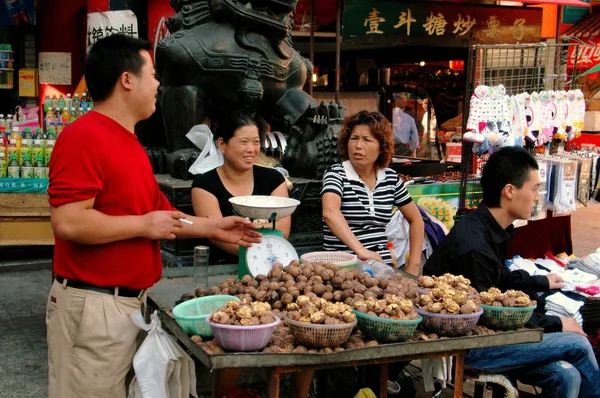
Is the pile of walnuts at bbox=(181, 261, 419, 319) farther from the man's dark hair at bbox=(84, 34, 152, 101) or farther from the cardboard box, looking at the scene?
the cardboard box

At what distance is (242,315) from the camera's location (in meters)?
2.26

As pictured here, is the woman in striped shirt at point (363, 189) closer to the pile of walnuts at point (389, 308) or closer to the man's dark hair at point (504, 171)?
the man's dark hair at point (504, 171)

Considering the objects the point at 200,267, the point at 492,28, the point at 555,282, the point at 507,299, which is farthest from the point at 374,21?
the point at 507,299

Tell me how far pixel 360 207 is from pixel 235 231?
1088 millimetres

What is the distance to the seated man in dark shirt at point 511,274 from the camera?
3098mm

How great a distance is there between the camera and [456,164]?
26.3ft

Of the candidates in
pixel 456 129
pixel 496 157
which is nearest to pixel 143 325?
pixel 496 157

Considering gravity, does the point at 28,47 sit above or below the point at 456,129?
above

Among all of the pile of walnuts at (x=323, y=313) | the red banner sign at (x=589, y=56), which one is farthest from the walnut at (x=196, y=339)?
the red banner sign at (x=589, y=56)

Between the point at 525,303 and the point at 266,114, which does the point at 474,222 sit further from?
the point at 266,114

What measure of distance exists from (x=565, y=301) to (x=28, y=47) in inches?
320

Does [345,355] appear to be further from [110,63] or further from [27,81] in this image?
[27,81]

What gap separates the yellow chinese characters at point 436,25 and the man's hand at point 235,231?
613cm

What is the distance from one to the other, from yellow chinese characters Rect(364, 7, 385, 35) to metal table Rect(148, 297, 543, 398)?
5.77 meters
